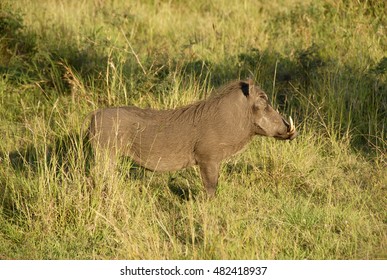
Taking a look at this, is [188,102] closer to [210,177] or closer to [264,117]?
[264,117]

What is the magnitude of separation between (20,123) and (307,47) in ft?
11.2

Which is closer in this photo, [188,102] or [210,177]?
[210,177]

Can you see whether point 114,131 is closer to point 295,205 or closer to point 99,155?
point 99,155

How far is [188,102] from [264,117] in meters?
1.26

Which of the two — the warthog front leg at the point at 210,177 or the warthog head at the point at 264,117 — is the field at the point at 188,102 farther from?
the warthog head at the point at 264,117

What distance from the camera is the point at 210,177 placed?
553 centimetres

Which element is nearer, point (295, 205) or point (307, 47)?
point (295, 205)

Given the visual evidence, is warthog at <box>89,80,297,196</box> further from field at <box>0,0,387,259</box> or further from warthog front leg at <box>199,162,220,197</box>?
field at <box>0,0,387,259</box>

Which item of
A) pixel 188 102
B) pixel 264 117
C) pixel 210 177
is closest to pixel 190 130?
pixel 210 177

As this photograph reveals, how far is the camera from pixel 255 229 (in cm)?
483

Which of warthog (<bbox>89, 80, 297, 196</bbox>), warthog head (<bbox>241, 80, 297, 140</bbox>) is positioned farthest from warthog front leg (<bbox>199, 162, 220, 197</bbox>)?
warthog head (<bbox>241, 80, 297, 140</bbox>)

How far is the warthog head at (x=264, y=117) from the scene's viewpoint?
5.66 meters

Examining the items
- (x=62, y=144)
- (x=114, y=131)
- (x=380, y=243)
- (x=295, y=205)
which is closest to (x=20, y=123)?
(x=62, y=144)

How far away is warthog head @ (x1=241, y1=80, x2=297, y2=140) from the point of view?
5.66m
